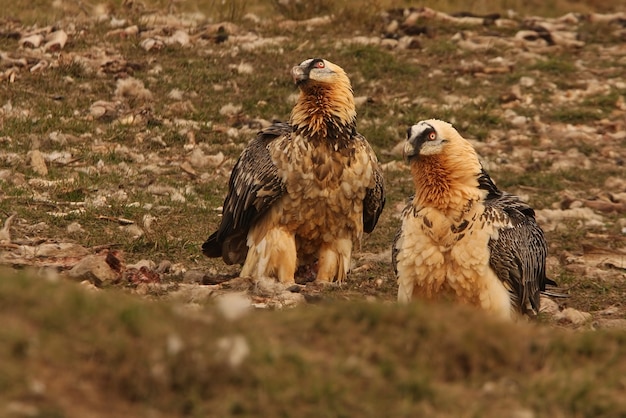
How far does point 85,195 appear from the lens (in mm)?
12477

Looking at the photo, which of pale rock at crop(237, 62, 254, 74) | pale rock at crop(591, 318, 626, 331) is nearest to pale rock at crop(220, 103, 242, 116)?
pale rock at crop(237, 62, 254, 74)

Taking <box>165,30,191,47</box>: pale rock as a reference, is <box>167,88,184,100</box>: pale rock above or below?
below

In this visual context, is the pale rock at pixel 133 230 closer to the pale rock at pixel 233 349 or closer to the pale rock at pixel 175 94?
the pale rock at pixel 175 94

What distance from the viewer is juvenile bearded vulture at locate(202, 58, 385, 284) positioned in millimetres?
10117

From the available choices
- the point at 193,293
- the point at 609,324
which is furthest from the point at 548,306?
the point at 193,293

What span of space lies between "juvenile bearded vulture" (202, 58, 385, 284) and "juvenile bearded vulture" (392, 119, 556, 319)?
1.33 m

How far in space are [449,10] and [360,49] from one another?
3966mm

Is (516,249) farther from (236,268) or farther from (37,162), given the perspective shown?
(37,162)

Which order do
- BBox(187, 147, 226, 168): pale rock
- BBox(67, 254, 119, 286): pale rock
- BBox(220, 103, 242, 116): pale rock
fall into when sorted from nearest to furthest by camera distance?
BBox(67, 254, 119, 286): pale rock
BBox(187, 147, 226, 168): pale rock
BBox(220, 103, 242, 116): pale rock

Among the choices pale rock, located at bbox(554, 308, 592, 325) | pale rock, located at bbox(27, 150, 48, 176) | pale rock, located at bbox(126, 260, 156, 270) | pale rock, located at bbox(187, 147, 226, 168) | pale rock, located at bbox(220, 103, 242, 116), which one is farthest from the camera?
pale rock, located at bbox(220, 103, 242, 116)

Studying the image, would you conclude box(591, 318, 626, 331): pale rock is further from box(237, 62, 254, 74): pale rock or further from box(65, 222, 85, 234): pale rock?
box(237, 62, 254, 74): pale rock

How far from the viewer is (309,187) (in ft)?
33.1

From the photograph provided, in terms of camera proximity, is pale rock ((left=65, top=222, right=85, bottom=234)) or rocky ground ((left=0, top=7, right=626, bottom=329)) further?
pale rock ((left=65, top=222, right=85, bottom=234))

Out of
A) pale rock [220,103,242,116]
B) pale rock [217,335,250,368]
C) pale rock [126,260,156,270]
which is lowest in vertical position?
pale rock [126,260,156,270]
